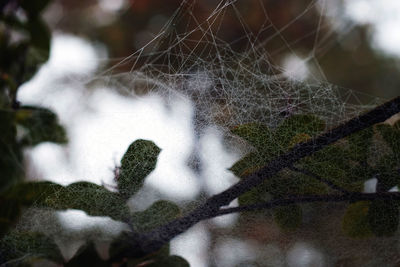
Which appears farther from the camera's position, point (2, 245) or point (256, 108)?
point (256, 108)

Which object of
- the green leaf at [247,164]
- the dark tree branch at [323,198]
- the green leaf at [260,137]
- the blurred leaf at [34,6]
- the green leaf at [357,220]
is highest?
the blurred leaf at [34,6]

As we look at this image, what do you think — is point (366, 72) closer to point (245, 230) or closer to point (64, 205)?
point (245, 230)

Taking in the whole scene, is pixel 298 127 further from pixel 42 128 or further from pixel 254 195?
pixel 42 128

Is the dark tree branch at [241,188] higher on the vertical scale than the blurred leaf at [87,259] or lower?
higher

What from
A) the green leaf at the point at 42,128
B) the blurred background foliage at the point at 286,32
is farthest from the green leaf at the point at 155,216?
the blurred background foliage at the point at 286,32

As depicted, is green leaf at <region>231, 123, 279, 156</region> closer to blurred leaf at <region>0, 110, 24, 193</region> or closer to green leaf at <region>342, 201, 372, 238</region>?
green leaf at <region>342, 201, 372, 238</region>

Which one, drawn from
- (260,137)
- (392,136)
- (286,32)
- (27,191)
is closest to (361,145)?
(392,136)

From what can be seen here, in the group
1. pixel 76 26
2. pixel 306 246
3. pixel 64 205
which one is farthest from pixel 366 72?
pixel 64 205

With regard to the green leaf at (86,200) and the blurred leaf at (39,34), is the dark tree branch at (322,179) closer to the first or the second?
the green leaf at (86,200)
